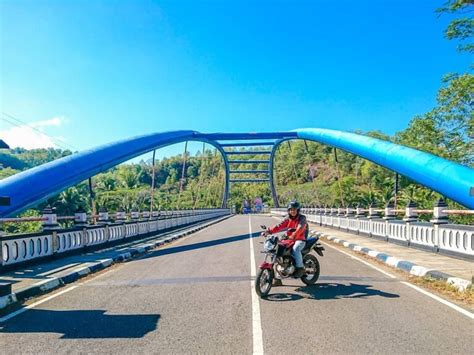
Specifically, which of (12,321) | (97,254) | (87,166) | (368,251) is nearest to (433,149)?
(368,251)

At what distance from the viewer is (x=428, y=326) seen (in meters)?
5.52

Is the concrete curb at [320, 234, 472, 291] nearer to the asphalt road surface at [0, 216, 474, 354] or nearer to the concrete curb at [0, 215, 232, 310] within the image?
the asphalt road surface at [0, 216, 474, 354]

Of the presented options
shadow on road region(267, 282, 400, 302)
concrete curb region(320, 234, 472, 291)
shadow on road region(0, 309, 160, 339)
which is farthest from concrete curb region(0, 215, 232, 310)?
concrete curb region(320, 234, 472, 291)

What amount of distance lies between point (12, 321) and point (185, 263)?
19.8 feet

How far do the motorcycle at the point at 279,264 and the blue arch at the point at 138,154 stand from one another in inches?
236

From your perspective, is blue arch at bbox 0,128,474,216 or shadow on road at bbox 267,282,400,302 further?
blue arch at bbox 0,128,474,216

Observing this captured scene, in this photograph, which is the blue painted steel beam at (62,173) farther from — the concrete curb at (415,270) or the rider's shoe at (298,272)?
the concrete curb at (415,270)

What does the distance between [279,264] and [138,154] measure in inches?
784

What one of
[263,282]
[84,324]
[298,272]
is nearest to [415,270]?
[298,272]

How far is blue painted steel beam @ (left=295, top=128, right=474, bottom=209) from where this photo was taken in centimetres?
1368

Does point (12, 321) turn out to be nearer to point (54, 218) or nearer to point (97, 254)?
point (54, 218)

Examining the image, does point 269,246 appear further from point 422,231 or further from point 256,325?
point 422,231

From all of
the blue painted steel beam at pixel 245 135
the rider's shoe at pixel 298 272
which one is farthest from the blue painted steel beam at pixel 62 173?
the blue painted steel beam at pixel 245 135

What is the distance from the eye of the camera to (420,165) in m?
16.9
